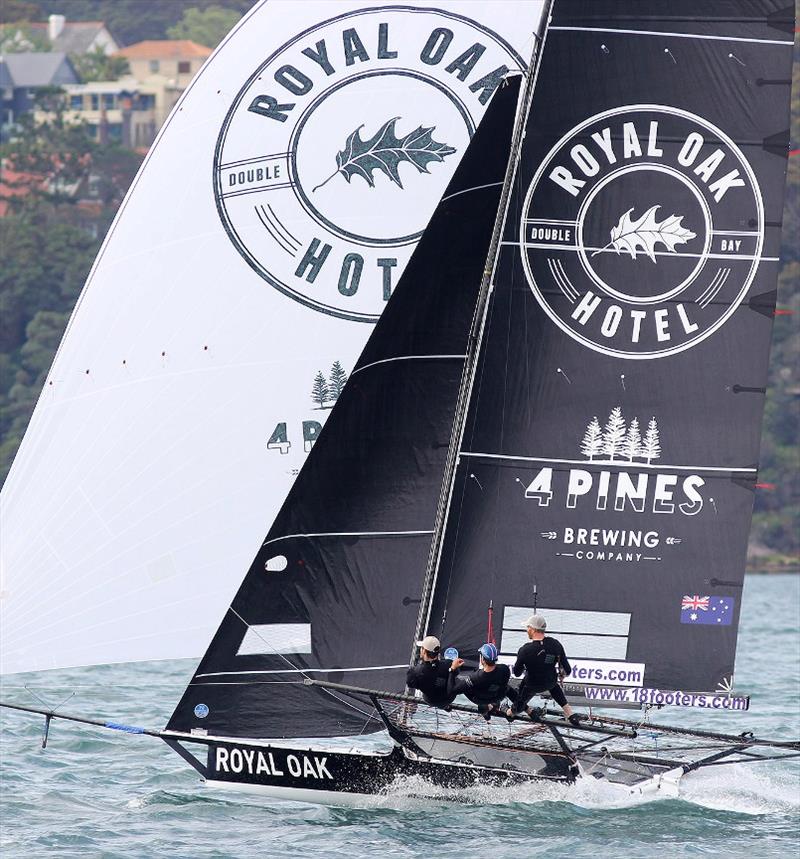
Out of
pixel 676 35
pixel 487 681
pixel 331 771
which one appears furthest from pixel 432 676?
pixel 676 35

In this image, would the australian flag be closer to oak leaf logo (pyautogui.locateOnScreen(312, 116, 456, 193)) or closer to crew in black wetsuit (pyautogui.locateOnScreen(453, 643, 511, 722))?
crew in black wetsuit (pyautogui.locateOnScreen(453, 643, 511, 722))

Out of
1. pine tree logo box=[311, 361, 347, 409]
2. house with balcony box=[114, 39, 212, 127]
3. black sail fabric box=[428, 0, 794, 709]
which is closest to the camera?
black sail fabric box=[428, 0, 794, 709]

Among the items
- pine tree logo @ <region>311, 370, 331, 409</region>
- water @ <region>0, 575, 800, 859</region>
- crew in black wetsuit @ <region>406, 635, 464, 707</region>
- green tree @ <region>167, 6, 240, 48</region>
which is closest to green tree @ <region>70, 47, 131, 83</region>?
green tree @ <region>167, 6, 240, 48</region>

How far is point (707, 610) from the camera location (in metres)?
13.6

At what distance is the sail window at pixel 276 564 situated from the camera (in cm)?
1334

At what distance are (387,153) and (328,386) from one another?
190 cm

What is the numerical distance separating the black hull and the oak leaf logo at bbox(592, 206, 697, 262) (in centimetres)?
356

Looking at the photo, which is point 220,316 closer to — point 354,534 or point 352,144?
point 352,144

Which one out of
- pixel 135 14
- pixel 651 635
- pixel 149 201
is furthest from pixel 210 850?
pixel 135 14

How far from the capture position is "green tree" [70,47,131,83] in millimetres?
90750

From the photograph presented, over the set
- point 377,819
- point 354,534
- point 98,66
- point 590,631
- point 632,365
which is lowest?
point 377,819

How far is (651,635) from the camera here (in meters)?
13.6

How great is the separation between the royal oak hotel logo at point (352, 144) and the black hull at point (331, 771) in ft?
11.2

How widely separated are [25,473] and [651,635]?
438 cm
